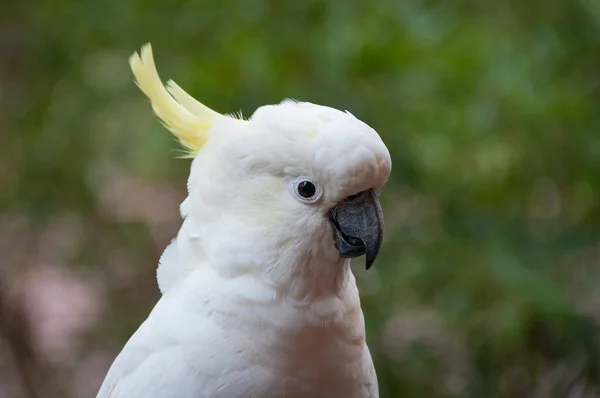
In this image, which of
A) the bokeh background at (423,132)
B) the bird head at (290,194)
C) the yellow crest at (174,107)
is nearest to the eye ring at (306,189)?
the bird head at (290,194)

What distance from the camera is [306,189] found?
2.90ft

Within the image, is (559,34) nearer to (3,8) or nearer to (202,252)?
(202,252)

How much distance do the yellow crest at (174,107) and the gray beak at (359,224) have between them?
0.22 meters

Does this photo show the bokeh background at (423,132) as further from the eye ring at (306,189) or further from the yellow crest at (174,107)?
the eye ring at (306,189)

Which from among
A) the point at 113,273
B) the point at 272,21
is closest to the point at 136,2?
the point at 272,21

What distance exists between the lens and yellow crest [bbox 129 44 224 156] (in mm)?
967

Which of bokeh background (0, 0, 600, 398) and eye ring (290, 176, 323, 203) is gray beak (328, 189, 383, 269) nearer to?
eye ring (290, 176, 323, 203)

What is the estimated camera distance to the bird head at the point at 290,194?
2.83ft

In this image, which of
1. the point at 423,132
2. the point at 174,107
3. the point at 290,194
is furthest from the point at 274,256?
the point at 423,132

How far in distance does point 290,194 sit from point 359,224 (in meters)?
0.09

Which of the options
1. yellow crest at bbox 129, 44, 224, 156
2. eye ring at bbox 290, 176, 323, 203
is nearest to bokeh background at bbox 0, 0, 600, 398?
yellow crest at bbox 129, 44, 224, 156

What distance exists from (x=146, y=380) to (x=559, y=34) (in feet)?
3.41

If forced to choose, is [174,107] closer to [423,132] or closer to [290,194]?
[290,194]

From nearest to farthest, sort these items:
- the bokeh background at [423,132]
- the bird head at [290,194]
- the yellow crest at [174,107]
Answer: the bird head at [290,194] → the yellow crest at [174,107] → the bokeh background at [423,132]
